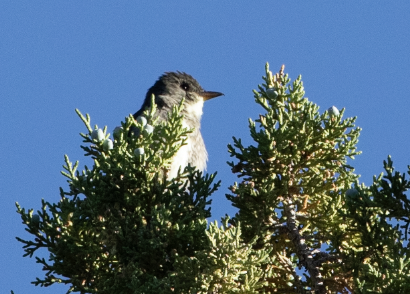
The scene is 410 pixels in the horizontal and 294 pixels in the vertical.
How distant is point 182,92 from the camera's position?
7.91m

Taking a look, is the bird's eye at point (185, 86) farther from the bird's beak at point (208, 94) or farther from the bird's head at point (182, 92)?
the bird's beak at point (208, 94)

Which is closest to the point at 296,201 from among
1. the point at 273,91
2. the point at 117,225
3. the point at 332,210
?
the point at 332,210

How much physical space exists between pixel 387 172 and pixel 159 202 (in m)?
1.31

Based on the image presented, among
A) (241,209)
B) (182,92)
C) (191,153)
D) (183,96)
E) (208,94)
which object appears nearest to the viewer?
(241,209)

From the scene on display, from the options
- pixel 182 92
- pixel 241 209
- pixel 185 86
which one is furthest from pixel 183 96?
Answer: pixel 241 209

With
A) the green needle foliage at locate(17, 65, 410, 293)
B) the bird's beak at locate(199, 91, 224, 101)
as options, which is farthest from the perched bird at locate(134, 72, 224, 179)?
the green needle foliage at locate(17, 65, 410, 293)

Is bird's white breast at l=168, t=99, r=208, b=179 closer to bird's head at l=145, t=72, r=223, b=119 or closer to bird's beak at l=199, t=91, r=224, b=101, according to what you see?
bird's head at l=145, t=72, r=223, b=119

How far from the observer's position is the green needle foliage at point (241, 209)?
3596mm

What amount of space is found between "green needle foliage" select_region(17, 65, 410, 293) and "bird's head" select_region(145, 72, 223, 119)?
11.7 feet

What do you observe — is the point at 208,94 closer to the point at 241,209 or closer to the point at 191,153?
the point at 191,153

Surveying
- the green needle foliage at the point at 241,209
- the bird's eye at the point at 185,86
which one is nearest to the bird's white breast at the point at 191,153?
the bird's eye at the point at 185,86

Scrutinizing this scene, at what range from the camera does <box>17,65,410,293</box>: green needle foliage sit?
3596mm

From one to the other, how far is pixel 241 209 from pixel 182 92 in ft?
13.7

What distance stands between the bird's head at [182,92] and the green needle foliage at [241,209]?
3.56 m
